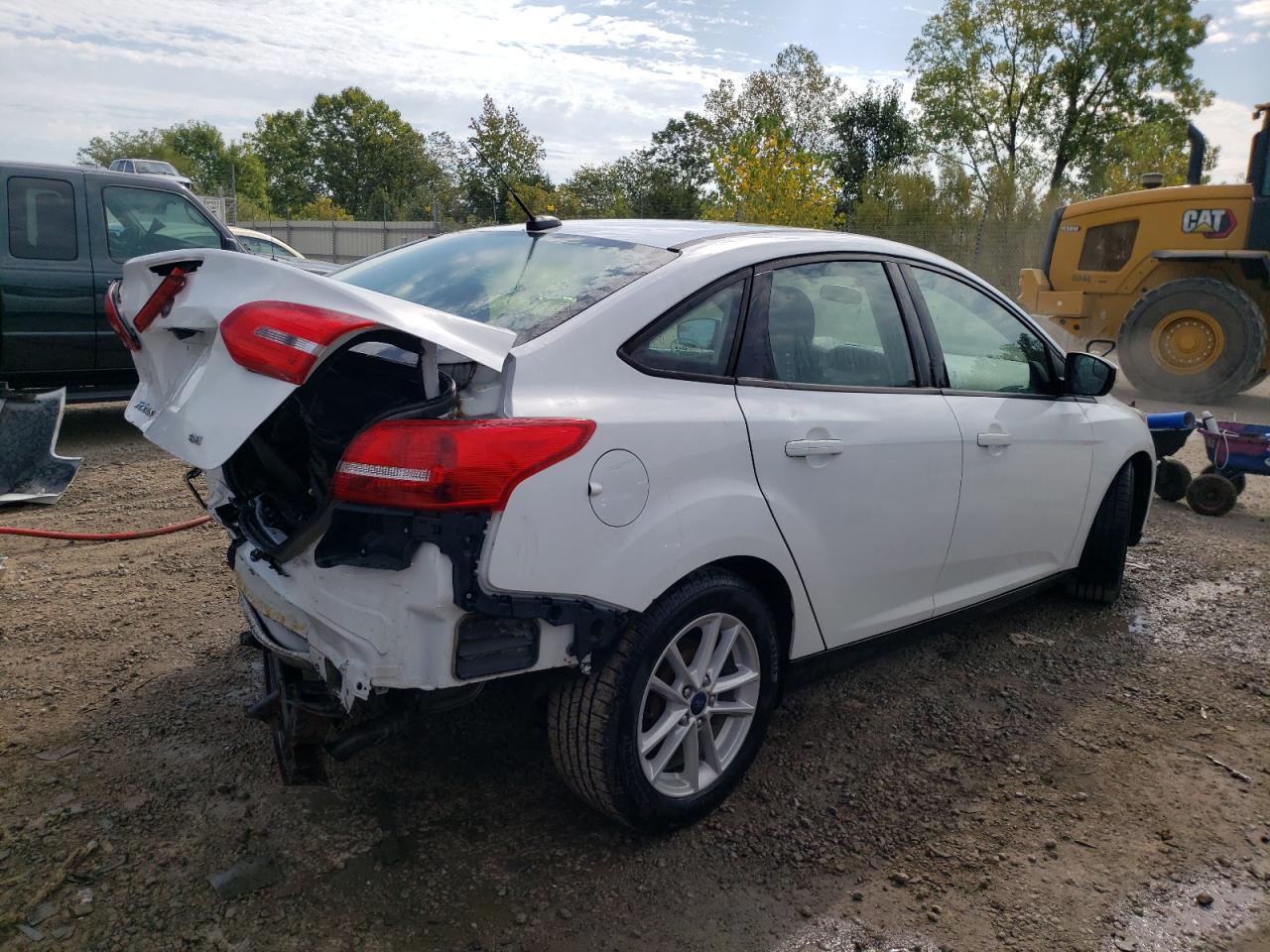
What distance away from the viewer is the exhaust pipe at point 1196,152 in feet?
35.3

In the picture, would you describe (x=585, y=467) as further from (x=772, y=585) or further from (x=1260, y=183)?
(x=1260, y=183)

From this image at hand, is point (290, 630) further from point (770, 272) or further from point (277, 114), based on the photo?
point (277, 114)

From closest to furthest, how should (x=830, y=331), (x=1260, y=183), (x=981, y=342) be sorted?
(x=830, y=331), (x=981, y=342), (x=1260, y=183)

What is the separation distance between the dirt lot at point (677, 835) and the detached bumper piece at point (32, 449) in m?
1.87

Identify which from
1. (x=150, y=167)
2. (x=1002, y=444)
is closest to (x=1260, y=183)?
(x=1002, y=444)

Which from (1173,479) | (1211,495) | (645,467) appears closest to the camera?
(645,467)

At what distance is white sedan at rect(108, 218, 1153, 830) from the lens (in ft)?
6.98

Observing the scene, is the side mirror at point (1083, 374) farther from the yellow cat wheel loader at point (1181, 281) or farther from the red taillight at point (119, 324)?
the yellow cat wheel loader at point (1181, 281)

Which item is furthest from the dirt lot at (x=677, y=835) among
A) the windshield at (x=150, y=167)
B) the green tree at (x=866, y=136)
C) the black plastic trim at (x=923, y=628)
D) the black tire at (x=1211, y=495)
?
the green tree at (x=866, y=136)

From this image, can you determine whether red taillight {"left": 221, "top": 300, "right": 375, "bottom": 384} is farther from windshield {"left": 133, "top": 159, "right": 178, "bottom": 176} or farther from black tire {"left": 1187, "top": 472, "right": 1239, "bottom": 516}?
windshield {"left": 133, "top": 159, "right": 178, "bottom": 176}

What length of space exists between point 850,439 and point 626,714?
1.10m

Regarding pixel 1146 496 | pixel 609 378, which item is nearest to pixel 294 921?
pixel 609 378

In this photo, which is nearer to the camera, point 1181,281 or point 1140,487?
point 1140,487

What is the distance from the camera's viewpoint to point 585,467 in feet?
7.34
